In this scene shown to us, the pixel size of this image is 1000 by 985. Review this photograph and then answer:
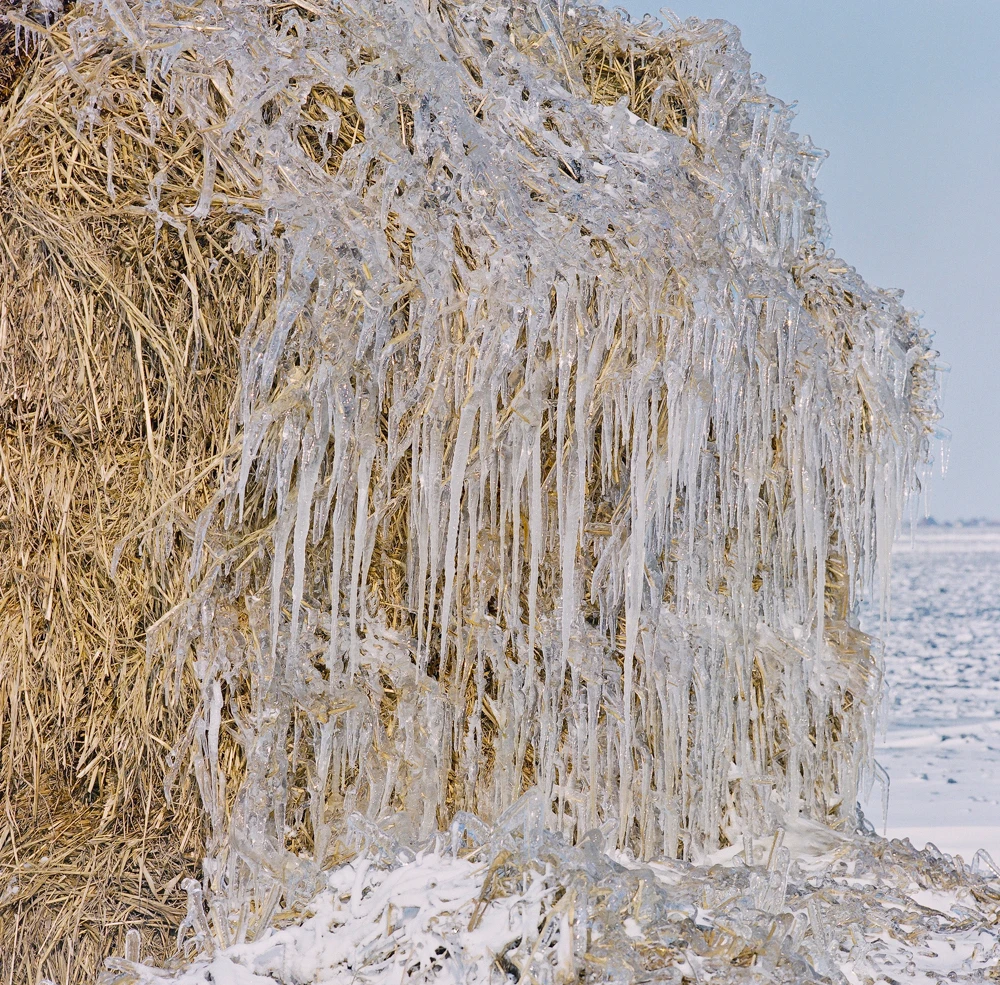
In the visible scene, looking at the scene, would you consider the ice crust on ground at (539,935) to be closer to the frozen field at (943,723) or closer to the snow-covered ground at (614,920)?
the snow-covered ground at (614,920)

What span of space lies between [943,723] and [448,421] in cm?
581

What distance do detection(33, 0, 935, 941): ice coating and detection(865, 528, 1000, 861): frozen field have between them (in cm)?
76

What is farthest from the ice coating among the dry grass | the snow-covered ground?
the snow-covered ground

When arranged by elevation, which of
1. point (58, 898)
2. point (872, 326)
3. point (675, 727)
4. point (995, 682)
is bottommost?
point (995, 682)

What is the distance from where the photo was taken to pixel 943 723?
650 cm

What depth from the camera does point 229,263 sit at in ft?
6.34

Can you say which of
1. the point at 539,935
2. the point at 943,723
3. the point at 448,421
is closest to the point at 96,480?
the point at 448,421

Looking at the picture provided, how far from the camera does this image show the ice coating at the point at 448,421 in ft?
6.00

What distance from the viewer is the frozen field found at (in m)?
4.39

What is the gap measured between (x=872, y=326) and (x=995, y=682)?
654cm

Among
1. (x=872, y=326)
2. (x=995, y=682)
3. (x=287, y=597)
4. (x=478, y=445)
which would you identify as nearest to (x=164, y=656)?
(x=287, y=597)

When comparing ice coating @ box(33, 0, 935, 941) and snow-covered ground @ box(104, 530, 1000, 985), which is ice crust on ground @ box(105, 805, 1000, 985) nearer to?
snow-covered ground @ box(104, 530, 1000, 985)

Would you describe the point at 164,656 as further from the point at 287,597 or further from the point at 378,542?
the point at 378,542

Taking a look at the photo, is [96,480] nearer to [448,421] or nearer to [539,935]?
[448,421]
